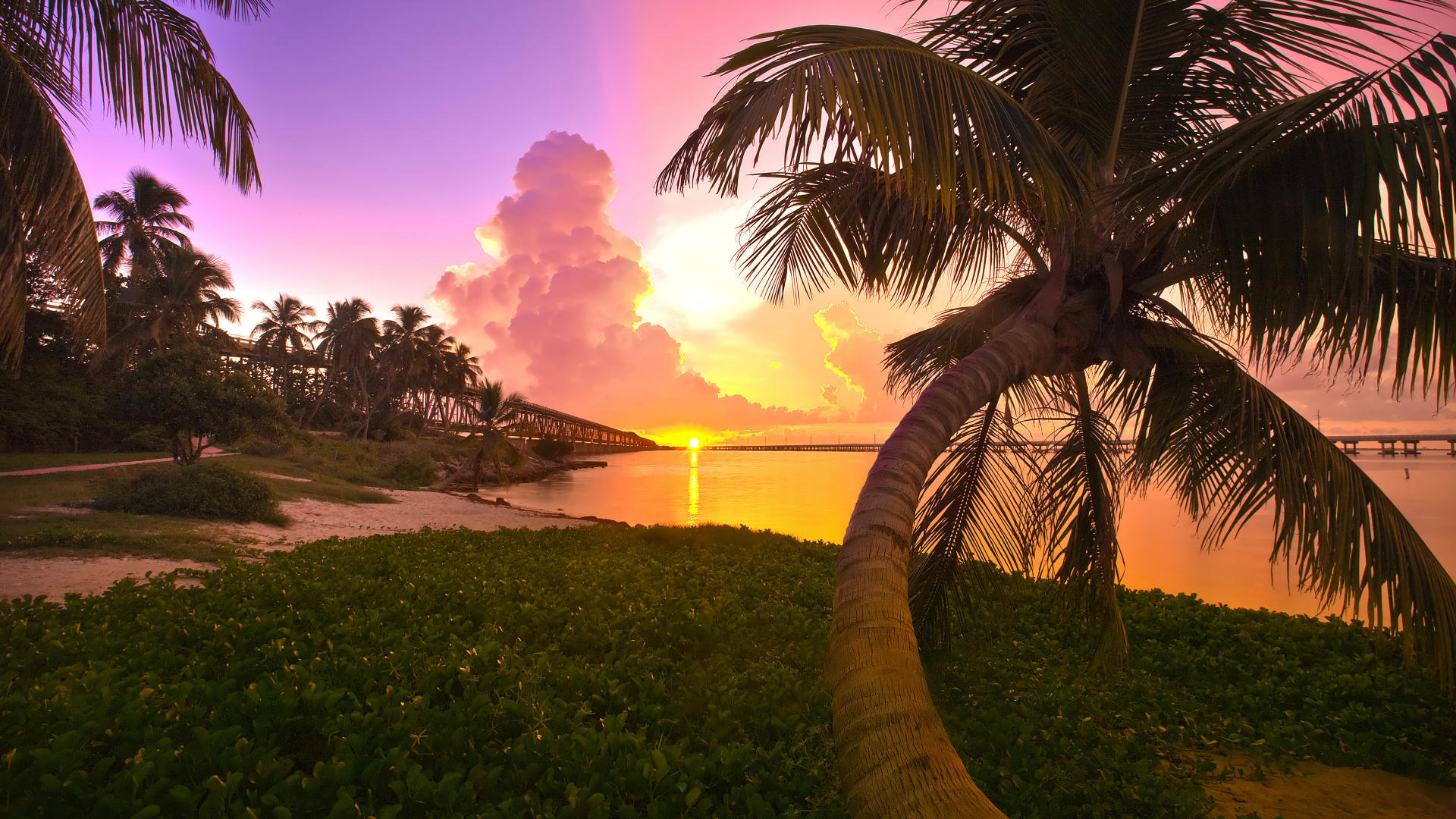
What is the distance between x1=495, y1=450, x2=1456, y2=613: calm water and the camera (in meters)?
13.4

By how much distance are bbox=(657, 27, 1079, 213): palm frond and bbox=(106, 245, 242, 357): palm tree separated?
34085 mm

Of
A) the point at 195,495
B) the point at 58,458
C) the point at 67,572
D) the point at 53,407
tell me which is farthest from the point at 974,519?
the point at 53,407

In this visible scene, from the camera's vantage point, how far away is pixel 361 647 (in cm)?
426

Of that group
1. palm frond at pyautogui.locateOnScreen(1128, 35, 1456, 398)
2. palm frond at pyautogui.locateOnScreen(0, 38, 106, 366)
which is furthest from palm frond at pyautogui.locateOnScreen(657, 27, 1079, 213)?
palm frond at pyautogui.locateOnScreen(0, 38, 106, 366)

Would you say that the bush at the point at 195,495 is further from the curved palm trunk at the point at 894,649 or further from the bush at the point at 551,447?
the bush at the point at 551,447

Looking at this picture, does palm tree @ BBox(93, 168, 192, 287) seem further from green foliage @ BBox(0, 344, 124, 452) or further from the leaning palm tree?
the leaning palm tree

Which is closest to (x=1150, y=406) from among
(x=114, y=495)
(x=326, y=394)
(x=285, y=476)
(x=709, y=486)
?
(x=114, y=495)

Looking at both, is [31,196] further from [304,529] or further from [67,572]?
[304,529]

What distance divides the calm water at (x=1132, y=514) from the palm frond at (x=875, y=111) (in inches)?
107

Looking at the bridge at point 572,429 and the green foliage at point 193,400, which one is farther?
the bridge at point 572,429

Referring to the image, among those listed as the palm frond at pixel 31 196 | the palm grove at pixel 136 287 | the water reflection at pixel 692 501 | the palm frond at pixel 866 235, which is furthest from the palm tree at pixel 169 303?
the palm frond at pixel 866 235

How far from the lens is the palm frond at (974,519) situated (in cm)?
438

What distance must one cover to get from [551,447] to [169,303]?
3084 centimetres

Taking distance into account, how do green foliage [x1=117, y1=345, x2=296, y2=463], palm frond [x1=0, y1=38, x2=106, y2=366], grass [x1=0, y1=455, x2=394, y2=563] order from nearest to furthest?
palm frond [x1=0, y1=38, x2=106, y2=366], grass [x1=0, y1=455, x2=394, y2=563], green foliage [x1=117, y1=345, x2=296, y2=463]
